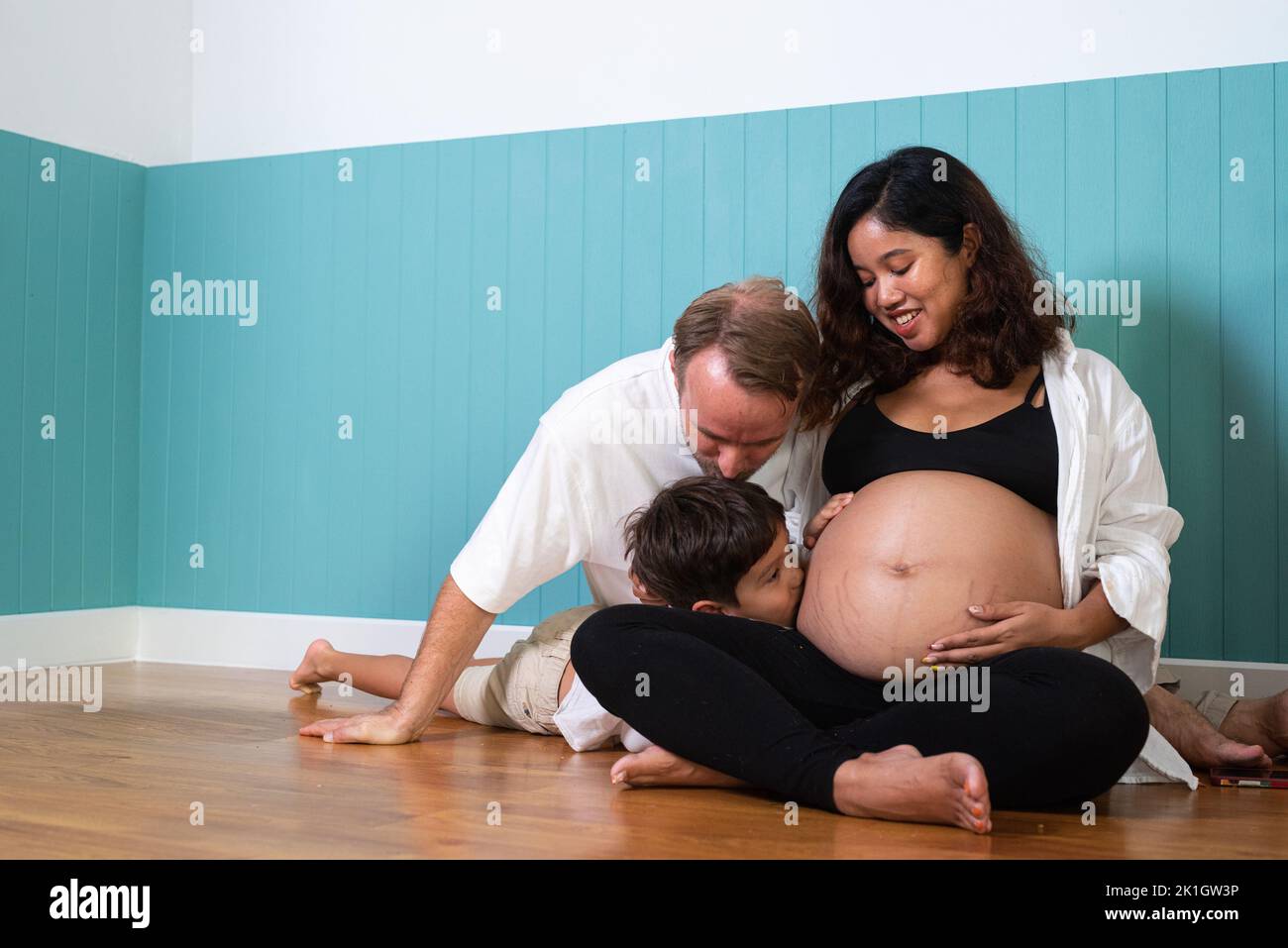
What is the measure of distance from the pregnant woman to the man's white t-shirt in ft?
0.76

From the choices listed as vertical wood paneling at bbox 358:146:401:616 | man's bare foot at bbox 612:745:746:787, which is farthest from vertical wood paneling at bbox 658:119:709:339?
man's bare foot at bbox 612:745:746:787

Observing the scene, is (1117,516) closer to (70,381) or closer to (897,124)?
(897,124)

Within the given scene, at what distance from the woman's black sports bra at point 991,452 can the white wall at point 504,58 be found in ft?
3.49

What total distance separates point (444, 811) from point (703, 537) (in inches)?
20.5

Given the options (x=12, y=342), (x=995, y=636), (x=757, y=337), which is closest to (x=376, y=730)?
(x=757, y=337)

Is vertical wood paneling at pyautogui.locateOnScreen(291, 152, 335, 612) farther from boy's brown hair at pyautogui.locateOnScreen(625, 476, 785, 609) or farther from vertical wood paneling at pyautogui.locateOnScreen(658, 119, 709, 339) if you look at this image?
boy's brown hair at pyautogui.locateOnScreen(625, 476, 785, 609)

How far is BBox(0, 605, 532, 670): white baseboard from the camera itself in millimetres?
3123

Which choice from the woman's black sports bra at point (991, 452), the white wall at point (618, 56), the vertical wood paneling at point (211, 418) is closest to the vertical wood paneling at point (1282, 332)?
the white wall at point (618, 56)

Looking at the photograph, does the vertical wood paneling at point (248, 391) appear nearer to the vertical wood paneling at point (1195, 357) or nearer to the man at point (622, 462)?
the man at point (622, 462)

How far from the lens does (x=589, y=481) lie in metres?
2.04

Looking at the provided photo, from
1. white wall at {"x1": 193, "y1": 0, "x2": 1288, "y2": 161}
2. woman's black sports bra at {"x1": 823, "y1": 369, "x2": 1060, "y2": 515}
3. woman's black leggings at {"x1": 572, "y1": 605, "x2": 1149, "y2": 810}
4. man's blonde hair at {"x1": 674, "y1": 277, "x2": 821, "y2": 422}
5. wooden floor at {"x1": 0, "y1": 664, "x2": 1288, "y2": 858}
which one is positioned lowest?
wooden floor at {"x1": 0, "y1": 664, "x2": 1288, "y2": 858}

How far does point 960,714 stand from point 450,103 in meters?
Answer: 2.24

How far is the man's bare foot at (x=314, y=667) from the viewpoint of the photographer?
2.69m

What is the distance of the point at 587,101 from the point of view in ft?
10.1
